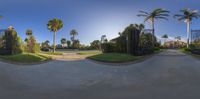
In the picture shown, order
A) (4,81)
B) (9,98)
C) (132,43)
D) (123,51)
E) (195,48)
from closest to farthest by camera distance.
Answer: (9,98)
(4,81)
(123,51)
(132,43)
(195,48)

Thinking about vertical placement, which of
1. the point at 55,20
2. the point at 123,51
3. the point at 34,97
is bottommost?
the point at 34,97

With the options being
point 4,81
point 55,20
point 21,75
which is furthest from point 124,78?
point 4,81

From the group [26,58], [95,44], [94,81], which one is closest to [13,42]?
[26,58]

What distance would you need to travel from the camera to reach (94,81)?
526 cm

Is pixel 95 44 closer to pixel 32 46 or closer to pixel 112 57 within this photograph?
pixel 112 57

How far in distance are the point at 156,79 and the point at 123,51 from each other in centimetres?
132

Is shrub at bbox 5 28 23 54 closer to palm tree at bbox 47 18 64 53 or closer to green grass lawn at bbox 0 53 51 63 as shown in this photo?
green grass lawn at bbox 0 53 51 63

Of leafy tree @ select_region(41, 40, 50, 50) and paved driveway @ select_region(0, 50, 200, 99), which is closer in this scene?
paved driveway @ select_region(0, 50, 200, 99)

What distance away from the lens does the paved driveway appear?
431 centimetres

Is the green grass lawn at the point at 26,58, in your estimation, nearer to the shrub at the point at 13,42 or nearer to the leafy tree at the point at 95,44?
the shrub at the point at 13,42

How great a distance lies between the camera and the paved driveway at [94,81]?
4.31m

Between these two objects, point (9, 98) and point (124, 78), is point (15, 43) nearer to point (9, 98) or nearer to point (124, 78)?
point (9, 98)

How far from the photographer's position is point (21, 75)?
18.0 ft

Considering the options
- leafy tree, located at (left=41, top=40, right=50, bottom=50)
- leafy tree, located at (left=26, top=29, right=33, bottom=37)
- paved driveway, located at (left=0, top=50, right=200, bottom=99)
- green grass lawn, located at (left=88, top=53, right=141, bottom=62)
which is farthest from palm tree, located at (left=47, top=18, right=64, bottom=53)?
green grass lawn, located at (left=88, top=53, right=141, bottom=62)
